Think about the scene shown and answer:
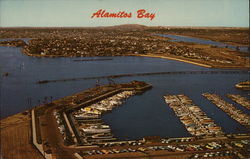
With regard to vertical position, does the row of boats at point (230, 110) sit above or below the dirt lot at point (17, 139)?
above

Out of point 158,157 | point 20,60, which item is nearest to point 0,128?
point 158,157

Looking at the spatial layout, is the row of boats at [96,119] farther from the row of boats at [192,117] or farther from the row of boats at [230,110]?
the row of boats at [230,110]

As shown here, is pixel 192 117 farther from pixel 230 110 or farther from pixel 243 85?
pixel 243 85

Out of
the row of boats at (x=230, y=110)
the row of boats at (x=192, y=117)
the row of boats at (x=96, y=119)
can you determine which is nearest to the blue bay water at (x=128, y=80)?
the row of boats at (x=230, y=110)

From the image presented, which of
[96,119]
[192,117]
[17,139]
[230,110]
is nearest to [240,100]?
[230,110]

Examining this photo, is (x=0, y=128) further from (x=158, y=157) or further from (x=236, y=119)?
(x=236, y=119)

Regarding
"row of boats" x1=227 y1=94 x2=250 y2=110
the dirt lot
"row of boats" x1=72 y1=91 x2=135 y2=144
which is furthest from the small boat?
the dirt lot
